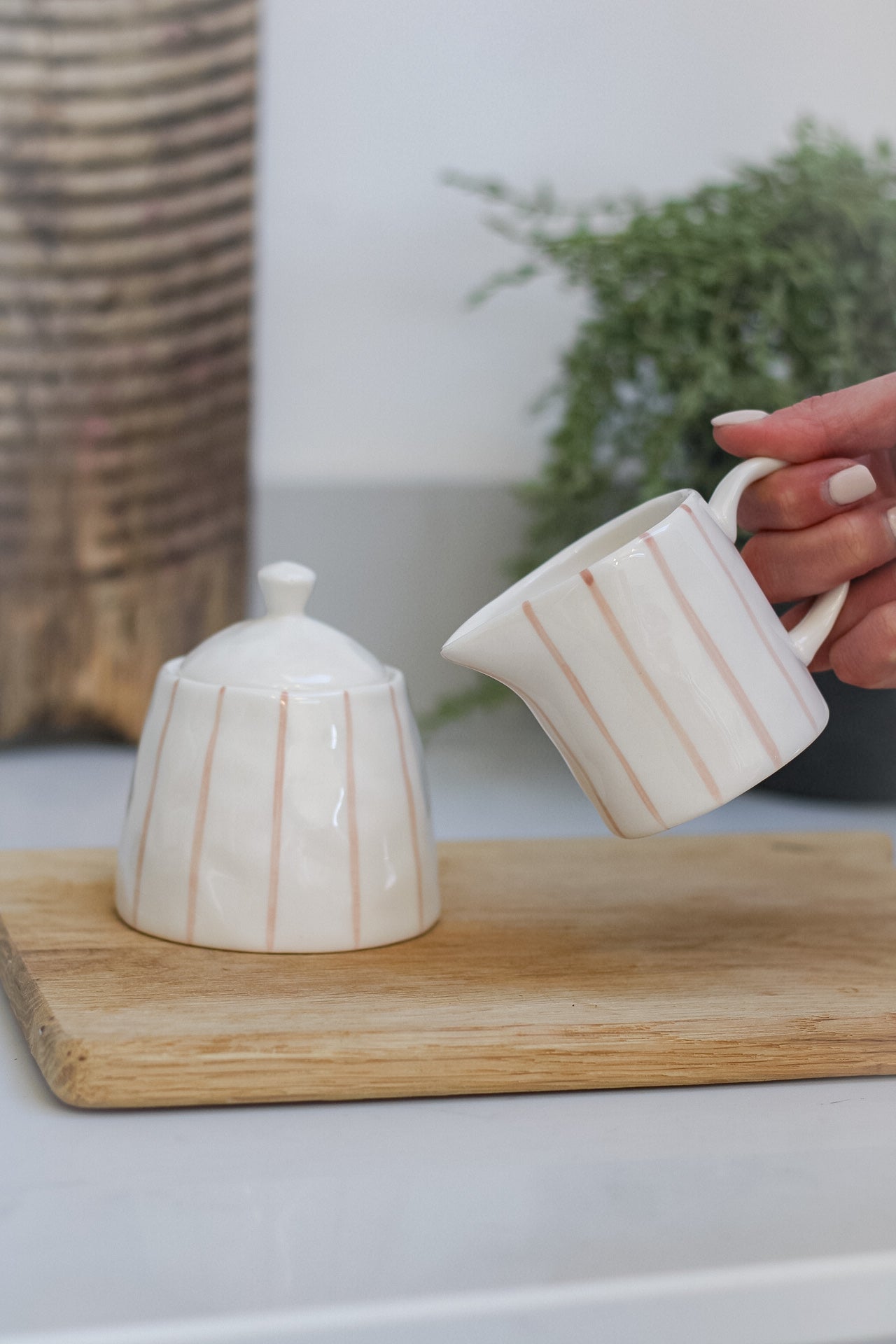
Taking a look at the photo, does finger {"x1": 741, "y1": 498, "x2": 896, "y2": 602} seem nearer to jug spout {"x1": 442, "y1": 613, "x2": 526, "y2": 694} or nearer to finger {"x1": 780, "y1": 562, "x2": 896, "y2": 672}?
finger {"x1": 780, "y1": 562, "x2": 896, "y2": 672}

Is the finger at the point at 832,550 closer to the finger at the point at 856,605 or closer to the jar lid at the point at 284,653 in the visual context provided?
the finger at the point at 856,605

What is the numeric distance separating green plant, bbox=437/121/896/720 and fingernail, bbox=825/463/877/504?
30 centimetres

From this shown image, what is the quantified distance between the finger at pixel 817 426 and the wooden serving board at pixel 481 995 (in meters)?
0.21

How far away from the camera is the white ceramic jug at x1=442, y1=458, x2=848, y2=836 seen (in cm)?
45

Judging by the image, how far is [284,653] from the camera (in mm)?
520

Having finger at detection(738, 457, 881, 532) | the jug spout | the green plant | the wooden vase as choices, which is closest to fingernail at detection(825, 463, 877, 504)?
finger at detection(738, 457, 881, 532)

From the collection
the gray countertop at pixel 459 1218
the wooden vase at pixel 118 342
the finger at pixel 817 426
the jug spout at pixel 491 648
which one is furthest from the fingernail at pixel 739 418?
the wooden vase at pixel 118 342

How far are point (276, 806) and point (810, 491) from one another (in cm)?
25

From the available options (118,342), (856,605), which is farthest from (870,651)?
(118,342)

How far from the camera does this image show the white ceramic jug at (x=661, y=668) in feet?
1.49

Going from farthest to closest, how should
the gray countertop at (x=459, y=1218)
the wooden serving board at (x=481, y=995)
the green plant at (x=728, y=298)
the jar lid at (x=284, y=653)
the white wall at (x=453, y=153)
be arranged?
the white wall at (x=453, y=153) < the green plant at (x=728, y=298) < the jar lid at (x=284, y=653) < the wooden serving board at (x=481, y=995) < the gray countertop at (x=459, y=1218)

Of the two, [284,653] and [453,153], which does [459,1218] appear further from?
[453,153]

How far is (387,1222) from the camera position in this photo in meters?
0.34

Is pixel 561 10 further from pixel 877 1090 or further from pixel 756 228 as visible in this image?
pixel 877 1090
